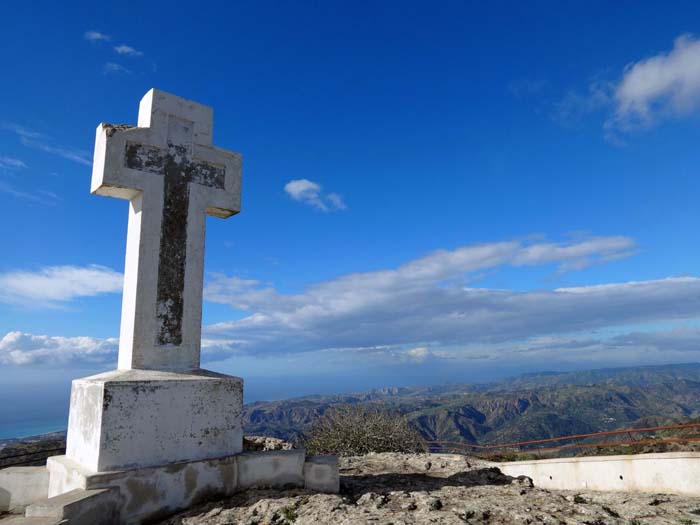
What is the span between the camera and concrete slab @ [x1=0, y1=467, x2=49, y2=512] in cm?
543

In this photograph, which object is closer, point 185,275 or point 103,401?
point 103,401

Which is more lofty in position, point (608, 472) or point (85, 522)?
point (85, 522)

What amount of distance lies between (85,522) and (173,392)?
143 cm

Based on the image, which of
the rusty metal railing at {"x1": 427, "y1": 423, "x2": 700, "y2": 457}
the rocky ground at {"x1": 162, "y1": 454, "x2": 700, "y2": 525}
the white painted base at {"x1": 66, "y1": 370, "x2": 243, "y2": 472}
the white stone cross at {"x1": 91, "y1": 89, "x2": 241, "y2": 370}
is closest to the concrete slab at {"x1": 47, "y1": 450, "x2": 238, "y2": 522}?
the white painted base at {"x1": 66, "y1": 370, "x2": 243, "y2": 472}

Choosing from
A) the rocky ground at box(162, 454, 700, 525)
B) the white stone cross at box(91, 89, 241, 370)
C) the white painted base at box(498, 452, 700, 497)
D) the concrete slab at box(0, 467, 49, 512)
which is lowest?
the white painted base at box(498, 452, 700, 497)

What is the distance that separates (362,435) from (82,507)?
10.2 m

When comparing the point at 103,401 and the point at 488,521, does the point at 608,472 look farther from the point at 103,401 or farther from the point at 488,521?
the point at 103,401

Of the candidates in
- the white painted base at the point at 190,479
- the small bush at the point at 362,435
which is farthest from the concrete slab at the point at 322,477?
the small bush at the point at 362,435

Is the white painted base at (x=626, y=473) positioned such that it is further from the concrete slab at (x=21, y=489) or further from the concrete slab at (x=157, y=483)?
the concrete slab at (x=21, y=489)

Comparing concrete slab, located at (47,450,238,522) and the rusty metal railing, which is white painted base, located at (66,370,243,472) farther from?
the rusty metal railing

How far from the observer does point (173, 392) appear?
5242mm

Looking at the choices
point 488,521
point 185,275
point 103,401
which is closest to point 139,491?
Result: point 103,401

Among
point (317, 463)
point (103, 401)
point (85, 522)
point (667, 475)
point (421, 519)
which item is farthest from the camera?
point (667, 475)

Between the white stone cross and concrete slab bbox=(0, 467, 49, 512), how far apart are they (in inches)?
62.6
